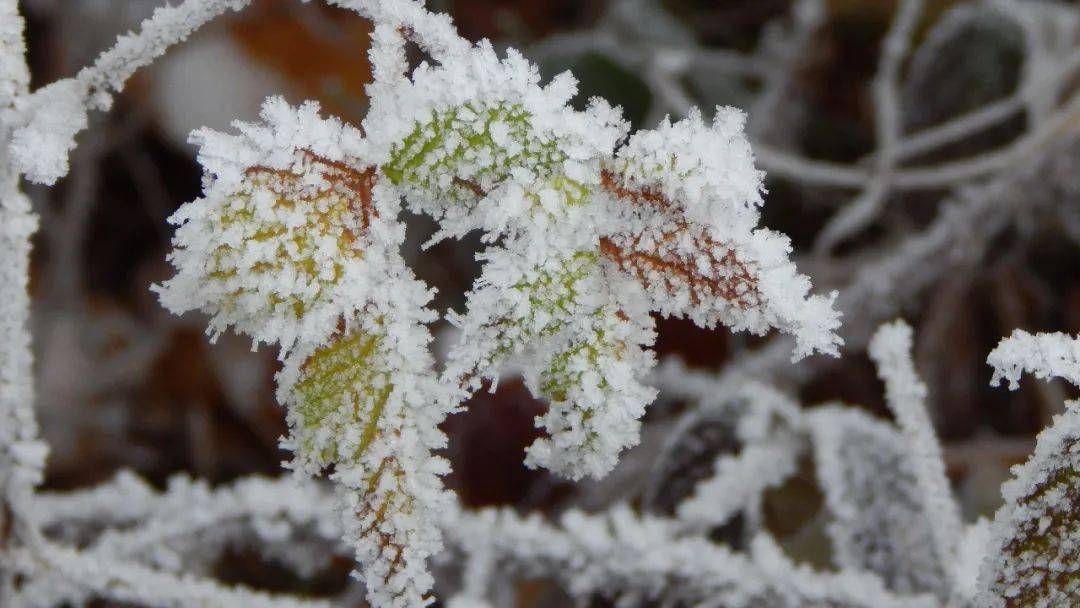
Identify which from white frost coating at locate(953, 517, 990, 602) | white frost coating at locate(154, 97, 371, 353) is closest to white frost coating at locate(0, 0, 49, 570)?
white frost coating at locate(154, 97, 371, 353)

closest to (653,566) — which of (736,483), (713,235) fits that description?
(736,483)

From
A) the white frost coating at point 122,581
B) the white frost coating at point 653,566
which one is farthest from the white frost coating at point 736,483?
the white frost coating at point 122,581

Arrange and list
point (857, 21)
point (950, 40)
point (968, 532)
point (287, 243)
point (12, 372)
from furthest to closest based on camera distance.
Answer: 1. point (857, 21)
2. point (950, 40)
3. point (968, 532)
4. point (12, 372)
5. point (287, 243)

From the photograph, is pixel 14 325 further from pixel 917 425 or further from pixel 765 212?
pixel 765 212

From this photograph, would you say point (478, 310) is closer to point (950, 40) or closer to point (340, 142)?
point (340, 142)

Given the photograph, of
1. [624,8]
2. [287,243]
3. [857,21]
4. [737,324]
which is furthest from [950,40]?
[287,243]

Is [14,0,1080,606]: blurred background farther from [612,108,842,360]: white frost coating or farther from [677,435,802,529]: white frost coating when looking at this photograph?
[612,108,842,360]: white frost coating
